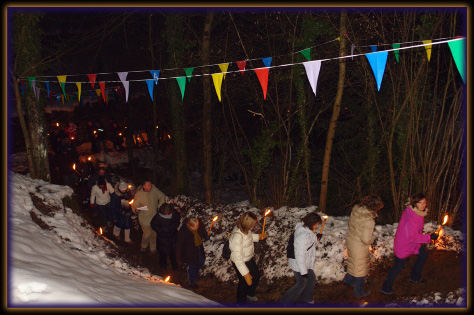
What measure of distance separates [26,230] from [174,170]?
557 centimetres

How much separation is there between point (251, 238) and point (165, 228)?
8.04 feet

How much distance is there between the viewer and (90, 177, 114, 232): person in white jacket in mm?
8847

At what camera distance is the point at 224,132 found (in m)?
14.8

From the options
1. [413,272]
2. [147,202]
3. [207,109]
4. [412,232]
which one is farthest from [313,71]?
[147,202]

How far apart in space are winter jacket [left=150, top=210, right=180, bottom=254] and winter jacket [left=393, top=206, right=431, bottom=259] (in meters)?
4.26

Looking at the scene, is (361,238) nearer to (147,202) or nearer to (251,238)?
(251,238)

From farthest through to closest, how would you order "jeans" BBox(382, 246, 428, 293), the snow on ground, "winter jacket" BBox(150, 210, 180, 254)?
1. "winter jacket" BBox(150, 210, 180, 254)
2. "jeans" BBox(382, 246, 428, 293)
3. the snow on ground

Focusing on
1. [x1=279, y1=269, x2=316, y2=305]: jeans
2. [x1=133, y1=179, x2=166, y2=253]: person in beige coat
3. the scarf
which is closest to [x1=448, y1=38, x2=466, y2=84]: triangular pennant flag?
[x1=279, y1=269, x2=316, y2=305]: jeans

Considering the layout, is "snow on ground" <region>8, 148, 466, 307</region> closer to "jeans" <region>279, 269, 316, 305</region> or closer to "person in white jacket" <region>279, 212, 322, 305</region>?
"jeans" <region>279, 269, 316, 305</region>

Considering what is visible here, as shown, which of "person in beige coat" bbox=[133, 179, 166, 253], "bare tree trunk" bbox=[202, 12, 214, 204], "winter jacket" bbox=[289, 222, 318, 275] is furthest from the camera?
"bare tree trunk" bbox=[202, 12, 214, 204]

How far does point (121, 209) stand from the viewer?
8.95 meters

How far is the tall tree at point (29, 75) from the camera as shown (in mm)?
8742

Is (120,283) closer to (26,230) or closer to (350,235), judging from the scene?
(26,230)

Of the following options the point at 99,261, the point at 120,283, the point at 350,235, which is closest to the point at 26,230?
the point at 99,261
